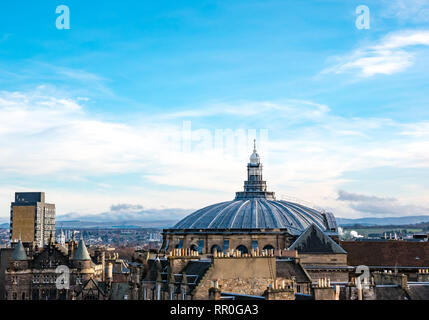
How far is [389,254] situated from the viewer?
95.6 meters

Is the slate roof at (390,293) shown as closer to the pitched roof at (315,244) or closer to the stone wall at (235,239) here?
the pitched roof at (315,244)

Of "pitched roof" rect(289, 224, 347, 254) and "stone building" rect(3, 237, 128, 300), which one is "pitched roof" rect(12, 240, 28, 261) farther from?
"pitched roof" rect(289, 224, 347, 254)

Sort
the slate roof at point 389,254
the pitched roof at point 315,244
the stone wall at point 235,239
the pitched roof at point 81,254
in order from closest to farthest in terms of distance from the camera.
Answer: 1. the pitched roof at point 315,244
2. the slate roof at point 389,254
3. the stone wall at point 235,239
4. the pitched roof at point 81,254

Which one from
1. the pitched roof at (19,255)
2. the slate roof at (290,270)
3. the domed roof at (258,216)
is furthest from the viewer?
the pitched roof at (19,255)

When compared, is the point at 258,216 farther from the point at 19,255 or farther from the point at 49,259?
the point at 19,255

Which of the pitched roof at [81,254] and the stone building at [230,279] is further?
the pitched roof at [81,254]

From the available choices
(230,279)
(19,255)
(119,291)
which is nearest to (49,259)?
(19,255)

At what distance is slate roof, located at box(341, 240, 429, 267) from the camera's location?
93.8m

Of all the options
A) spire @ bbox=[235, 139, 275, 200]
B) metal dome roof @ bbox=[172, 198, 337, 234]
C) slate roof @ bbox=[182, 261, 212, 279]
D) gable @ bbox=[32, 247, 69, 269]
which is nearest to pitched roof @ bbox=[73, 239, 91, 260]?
gable @ bbox=[32, 247, 69, 269]

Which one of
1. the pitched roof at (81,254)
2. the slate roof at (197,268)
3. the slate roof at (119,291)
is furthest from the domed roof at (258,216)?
the slate roof at (197,268)

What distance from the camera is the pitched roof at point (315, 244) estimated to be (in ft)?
292

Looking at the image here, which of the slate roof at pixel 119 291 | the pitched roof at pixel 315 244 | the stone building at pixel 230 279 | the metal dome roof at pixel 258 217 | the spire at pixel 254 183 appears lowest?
the slate roof at pixel 119 291
